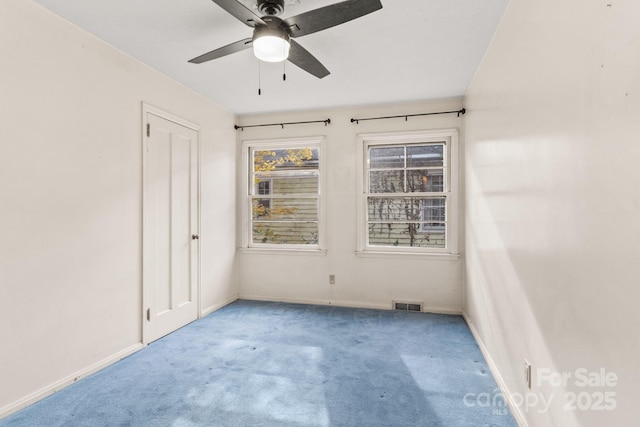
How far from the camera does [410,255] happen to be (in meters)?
3.90

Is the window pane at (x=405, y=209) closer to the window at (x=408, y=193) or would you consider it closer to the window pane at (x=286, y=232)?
the window at (x=408, y=193)

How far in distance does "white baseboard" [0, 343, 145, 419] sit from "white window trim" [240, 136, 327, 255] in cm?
189

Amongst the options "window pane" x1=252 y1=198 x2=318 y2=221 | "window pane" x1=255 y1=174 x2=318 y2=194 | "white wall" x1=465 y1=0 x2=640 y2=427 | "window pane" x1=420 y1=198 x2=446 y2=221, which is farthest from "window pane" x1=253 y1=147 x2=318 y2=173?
"white wall" x1=465 y1=0 x2=640 y2=427

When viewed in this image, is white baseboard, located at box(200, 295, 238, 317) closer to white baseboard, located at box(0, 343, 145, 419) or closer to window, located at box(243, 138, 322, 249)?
window, located at box(243, 138, 322, 249)

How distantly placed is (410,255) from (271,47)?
2.86m

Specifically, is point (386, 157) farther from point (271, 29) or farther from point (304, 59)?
point (271, 29)

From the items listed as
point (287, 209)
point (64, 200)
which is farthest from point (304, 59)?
point (287, 209)

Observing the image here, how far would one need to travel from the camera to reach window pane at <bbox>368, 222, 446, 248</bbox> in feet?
12.9

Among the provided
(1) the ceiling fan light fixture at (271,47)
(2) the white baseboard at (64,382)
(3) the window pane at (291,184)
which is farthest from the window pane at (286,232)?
(1) the ceiling fan light fixture at (271,47)

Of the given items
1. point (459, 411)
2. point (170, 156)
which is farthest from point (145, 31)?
point (459, 411)

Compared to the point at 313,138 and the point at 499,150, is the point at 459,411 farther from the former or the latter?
the point at 313,138

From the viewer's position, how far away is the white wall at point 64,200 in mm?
1923

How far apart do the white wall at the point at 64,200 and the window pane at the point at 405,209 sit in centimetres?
263

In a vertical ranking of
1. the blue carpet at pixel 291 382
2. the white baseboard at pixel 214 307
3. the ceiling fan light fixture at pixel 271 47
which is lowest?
the blue carpet at pixel 291 382
